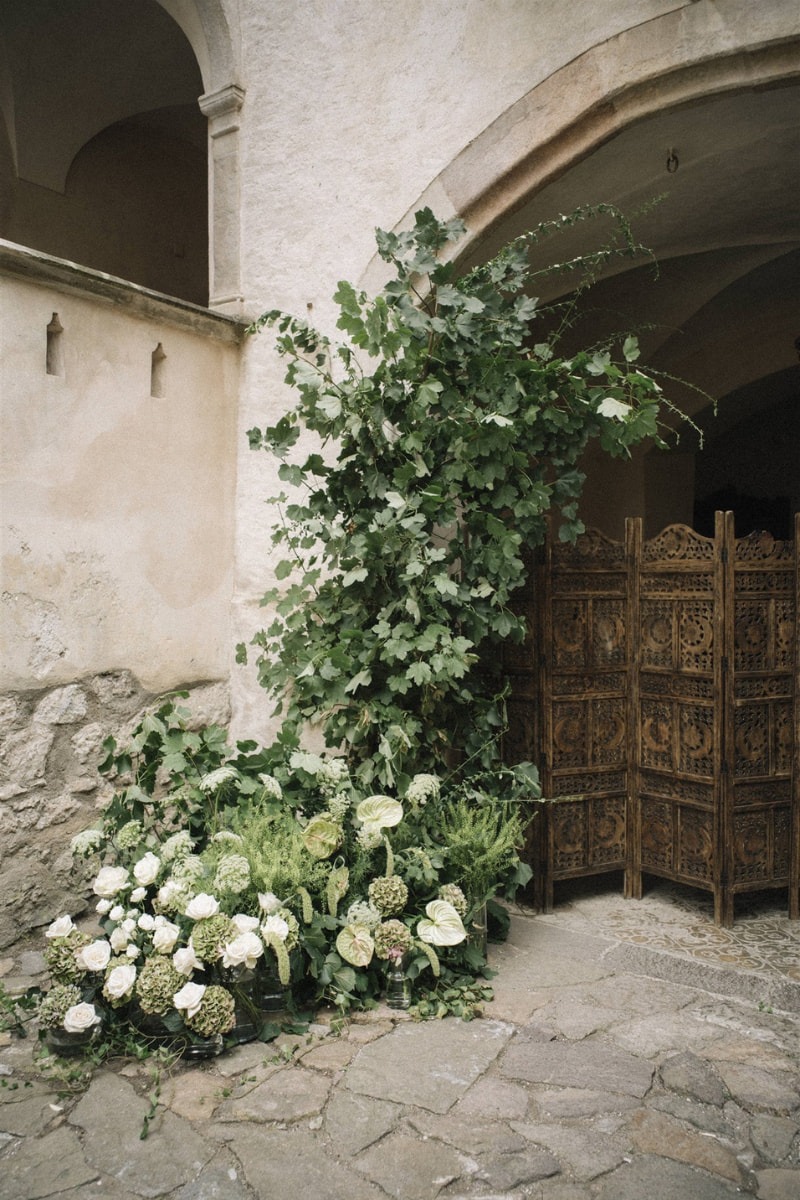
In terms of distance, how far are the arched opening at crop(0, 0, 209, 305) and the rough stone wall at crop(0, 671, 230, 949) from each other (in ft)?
12.8

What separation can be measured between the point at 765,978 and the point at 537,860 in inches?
44.4

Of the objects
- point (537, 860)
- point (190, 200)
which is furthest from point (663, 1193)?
point (190, 200)

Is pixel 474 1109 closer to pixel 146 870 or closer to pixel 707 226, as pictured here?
pixel 146 870

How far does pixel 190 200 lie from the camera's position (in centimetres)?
743

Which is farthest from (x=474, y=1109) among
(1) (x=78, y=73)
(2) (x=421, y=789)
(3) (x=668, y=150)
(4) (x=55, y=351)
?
(1) (x=78, y=73)

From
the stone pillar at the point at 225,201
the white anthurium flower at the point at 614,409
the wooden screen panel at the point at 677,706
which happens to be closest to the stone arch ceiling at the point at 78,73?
the stone pillar at the point at 225,201

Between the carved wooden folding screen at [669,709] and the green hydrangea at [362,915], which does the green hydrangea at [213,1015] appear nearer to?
the green hydrangea at [362,915]

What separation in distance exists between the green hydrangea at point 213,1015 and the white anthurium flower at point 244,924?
0.18 m

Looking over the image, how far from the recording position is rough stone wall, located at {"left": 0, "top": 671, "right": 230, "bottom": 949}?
148 inches

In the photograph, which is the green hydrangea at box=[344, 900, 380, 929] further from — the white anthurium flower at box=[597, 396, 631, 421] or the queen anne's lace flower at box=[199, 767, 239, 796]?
the white anthurium flower at box=[597, 396, 631, 421]

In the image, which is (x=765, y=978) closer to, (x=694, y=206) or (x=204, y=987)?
(x=204, y=987)

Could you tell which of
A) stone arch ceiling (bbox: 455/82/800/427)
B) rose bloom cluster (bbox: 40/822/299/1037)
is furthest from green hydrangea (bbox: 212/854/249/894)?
stone arch ceiling (bbox: 455/82/800/427)

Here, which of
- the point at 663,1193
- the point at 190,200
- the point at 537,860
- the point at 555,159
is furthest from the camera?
the point at 190,200

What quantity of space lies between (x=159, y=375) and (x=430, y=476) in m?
1.46
